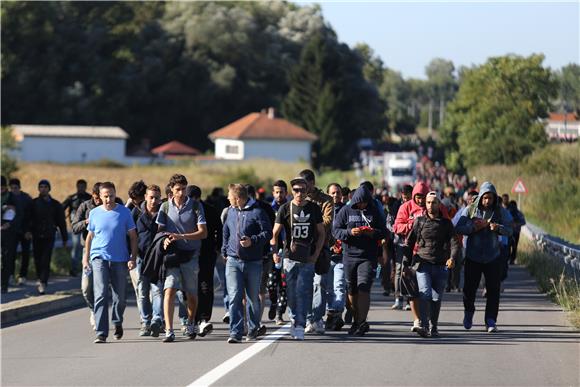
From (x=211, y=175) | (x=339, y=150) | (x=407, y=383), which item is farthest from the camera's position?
(x=339, y=150)

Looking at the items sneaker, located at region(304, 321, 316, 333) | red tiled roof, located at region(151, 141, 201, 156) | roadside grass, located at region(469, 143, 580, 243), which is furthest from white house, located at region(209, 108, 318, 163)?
sneaker, located at region(304, 321, 316, 333)

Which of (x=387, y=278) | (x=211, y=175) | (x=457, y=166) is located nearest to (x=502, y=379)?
(x=387, y=278)

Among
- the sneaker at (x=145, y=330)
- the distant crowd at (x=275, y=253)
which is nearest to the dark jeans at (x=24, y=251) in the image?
the distant crowd at (x=275, y=253)

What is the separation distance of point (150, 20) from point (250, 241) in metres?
103

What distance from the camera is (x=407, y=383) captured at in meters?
11.7

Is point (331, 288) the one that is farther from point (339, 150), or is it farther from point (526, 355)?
point (339, 150)

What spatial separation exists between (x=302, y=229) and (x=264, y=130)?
91.0 metres

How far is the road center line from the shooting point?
38.8ft

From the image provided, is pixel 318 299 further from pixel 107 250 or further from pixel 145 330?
pixel 107 250

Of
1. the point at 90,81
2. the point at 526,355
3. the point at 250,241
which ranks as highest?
the point at 90,81

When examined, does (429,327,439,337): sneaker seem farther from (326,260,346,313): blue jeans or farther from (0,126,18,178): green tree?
(0,126,18,178): green tree

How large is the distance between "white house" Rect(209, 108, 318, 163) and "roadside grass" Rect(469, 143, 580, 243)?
42.6m

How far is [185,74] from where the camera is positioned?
344 ft

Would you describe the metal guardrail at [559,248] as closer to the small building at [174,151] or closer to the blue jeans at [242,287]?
the blue jeans at [242,287]
